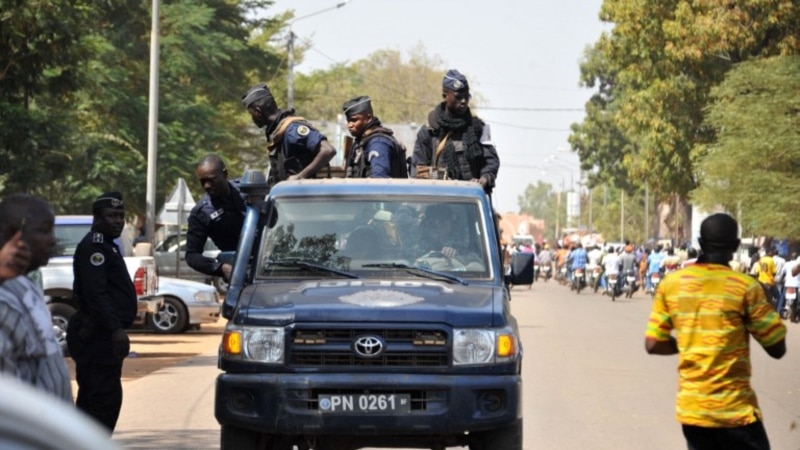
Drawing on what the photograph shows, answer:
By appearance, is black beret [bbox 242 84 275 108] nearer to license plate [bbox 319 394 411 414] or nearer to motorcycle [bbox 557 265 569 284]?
license plate [bbox 319 394 411 414]

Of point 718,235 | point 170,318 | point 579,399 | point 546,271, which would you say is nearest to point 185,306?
point 170,318

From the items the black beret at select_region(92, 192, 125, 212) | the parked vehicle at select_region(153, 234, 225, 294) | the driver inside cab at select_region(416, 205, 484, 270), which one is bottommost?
the parked vehicle at select_region(153, 234, 225, 294)

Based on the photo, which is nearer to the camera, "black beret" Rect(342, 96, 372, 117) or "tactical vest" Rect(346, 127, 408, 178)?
"tactical vest" Rect(346, 127, 408, 178)

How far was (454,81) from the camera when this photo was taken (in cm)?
1159

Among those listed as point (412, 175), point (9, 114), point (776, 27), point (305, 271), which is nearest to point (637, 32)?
point (776, 27)

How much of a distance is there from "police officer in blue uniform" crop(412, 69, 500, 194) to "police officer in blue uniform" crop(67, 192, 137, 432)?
3.11 m

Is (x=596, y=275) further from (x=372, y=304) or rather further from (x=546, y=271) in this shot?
(x=372, y=304)

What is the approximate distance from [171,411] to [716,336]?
7970 millimetres

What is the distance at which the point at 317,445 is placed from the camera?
8594 mm

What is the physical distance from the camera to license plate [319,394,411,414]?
7938mm

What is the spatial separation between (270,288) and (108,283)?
2.91ft

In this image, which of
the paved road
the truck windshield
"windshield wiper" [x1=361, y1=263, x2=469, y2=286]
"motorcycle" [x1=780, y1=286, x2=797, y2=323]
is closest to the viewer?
"windshield wiper" [x1=361, y1=263, x2=469, y2=286]

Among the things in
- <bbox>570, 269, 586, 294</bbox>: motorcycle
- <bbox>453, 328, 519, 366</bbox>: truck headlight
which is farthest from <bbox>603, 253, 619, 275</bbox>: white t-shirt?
<bbox>453, 328, 519, 366</bbox>: truck headlight

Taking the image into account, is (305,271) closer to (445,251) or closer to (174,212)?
(445,251)
